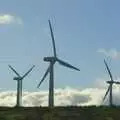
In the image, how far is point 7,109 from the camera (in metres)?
146

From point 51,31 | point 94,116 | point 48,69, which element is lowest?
point 94,116

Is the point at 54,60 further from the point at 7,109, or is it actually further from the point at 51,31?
the point at 7,109

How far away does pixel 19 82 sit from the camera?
187125mm

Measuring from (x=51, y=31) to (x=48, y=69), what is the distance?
10.4 m

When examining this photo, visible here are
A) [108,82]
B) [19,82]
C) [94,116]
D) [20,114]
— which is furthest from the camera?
[108,82]

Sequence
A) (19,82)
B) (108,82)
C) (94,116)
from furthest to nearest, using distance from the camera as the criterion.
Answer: (108,82), (19,82), (94,116)

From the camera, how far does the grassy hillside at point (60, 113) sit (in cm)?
14462

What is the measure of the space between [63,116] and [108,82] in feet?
176

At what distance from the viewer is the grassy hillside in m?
145

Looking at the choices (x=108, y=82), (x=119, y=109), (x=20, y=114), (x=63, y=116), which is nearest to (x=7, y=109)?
(x=20, y=114)

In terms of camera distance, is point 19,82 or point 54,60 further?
point 19,82

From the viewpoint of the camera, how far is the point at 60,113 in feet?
489

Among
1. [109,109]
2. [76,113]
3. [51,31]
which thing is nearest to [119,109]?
[109,109]

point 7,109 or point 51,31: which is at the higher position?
point 51,31
